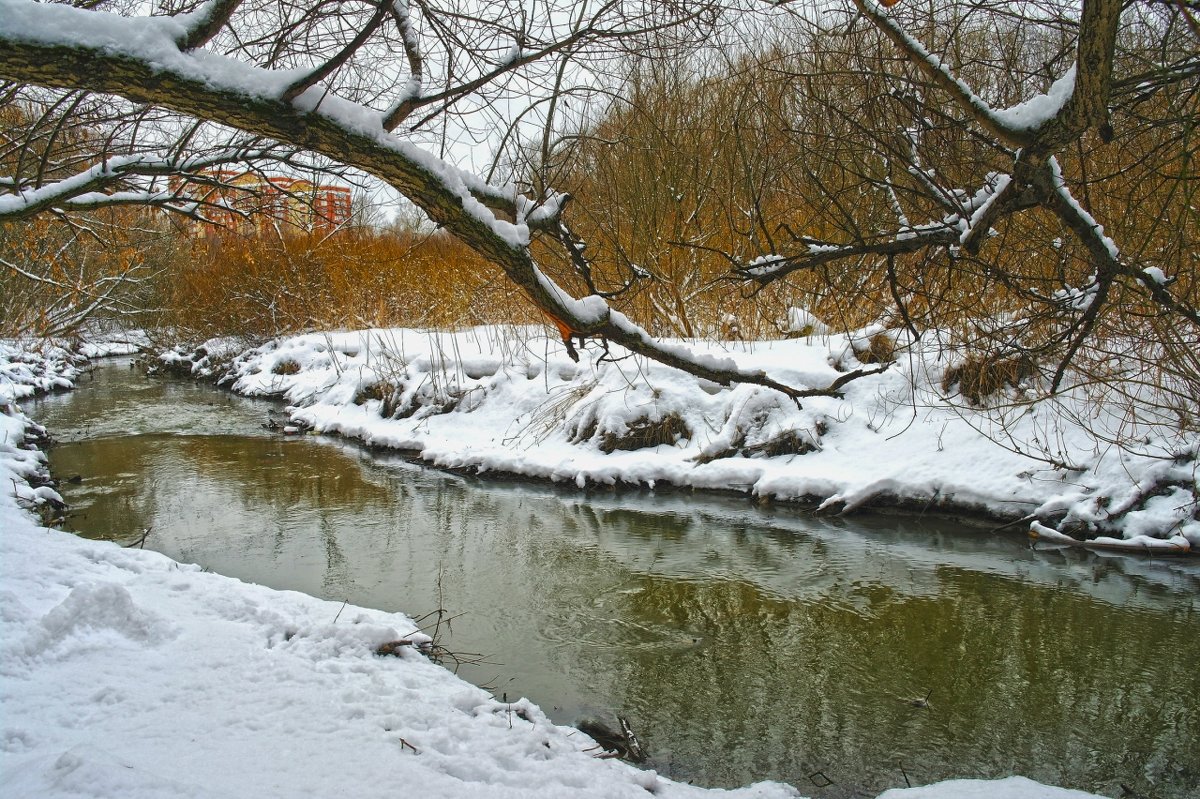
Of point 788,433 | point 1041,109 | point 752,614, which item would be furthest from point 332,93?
point 788,433

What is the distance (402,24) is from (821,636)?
4.67 meters

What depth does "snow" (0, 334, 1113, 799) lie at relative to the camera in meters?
2.68

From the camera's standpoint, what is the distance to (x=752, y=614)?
19.1 ft

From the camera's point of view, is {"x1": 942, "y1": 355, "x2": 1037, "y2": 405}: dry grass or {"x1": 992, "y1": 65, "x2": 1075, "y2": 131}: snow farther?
{"x1": 942, "y1": 355, "x2": 1037, "y2": 405}: dry grass

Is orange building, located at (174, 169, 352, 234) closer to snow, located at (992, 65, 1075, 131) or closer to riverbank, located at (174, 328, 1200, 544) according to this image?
riverbank, located at (174, 328, 1200, 544)

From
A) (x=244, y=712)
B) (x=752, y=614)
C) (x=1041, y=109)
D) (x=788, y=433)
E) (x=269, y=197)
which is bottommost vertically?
(x=244, y=712)

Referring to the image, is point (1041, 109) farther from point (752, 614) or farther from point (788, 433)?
point (788, 433)

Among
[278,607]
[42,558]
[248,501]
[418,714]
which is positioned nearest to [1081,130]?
[418,714]

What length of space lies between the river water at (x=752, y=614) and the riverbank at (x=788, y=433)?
0.42m

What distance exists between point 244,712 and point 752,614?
12.3 feet

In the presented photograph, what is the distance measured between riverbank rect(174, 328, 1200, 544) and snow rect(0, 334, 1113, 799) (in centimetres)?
258

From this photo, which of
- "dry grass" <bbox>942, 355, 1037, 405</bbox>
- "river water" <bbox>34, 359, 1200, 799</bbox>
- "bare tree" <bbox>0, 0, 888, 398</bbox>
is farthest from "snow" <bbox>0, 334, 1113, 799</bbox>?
"dry grass" <bbox>942, 355, 1037, 405</bbox>

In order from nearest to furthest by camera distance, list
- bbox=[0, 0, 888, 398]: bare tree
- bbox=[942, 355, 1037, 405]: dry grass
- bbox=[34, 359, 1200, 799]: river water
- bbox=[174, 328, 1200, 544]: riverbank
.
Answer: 1. bbox=[0, 0, 888, 398]: bare tree
2. bbox=[34, 359, 1200, 799]: river water
3. bbox=[174, 328, 1200, 544]: riverbank
4. bbox=[942, 355, 1037, 405]: dry grass

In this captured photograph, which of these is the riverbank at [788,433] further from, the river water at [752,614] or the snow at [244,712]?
the snow at [244,712]
